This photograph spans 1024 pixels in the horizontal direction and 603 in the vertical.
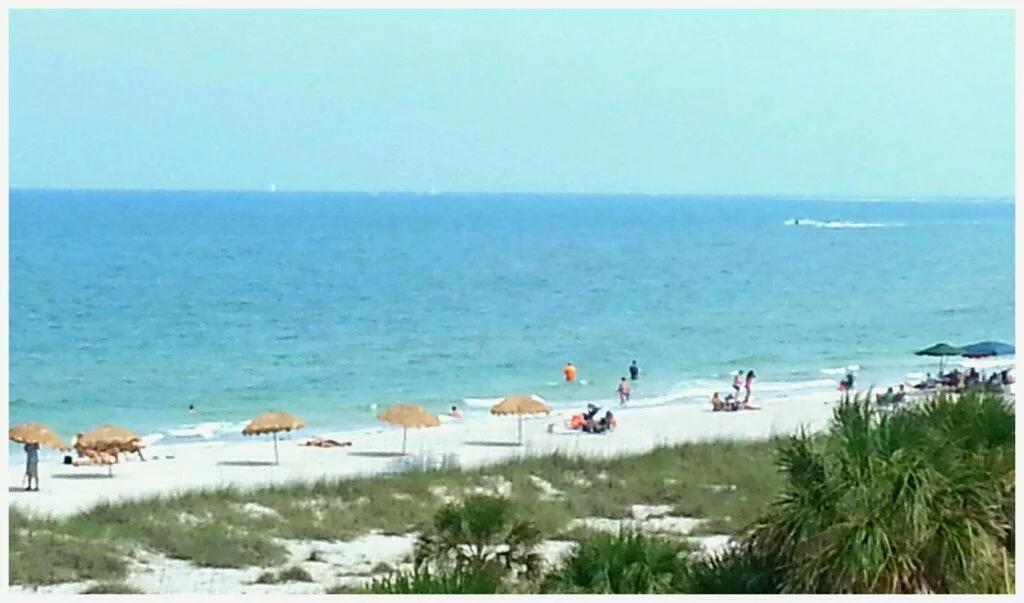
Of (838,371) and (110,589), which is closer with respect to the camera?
(110,589)

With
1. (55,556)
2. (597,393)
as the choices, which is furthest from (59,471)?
(597,393)

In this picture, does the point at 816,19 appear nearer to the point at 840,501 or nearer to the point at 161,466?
the point at 840,501

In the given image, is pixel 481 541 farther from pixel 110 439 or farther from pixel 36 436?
pixel 36 436

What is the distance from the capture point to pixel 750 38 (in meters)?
3.79

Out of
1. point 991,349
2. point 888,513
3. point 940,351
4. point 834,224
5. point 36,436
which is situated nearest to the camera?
point 888,513

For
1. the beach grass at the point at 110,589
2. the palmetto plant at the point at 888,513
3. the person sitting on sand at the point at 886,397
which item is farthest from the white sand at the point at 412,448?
the palmetto plant at the point at 888,513

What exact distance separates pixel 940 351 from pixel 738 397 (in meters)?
0.62

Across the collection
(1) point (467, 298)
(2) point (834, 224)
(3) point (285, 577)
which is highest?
(2) point (834, 224)

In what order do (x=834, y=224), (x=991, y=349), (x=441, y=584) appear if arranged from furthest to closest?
(x=834, y=224)
(x=991, y=349)
(x=441, y=584)

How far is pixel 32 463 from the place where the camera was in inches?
146

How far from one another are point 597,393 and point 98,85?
1713 mm

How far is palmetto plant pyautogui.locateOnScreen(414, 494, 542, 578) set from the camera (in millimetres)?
3611

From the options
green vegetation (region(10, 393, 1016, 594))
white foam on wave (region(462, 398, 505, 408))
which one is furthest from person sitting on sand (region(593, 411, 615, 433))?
white foam on wave (region(462, 398, 505, 408))

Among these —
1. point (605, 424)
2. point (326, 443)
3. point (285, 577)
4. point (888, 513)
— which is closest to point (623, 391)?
point (605, 424)
